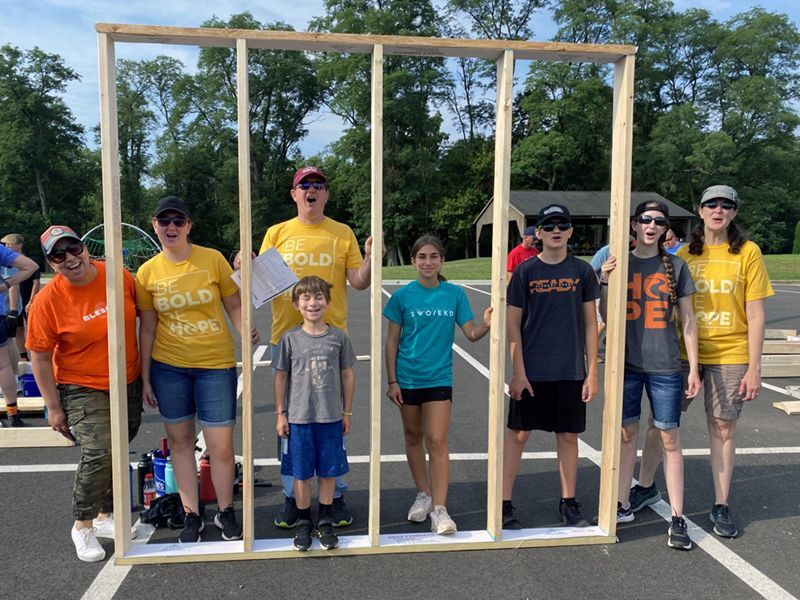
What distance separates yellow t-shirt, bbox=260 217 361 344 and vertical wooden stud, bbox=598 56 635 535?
167cm

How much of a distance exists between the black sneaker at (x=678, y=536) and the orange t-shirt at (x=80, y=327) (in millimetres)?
3456

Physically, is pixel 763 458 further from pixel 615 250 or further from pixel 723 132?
pixel 723 132

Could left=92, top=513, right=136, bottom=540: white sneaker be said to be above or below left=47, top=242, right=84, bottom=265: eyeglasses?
below

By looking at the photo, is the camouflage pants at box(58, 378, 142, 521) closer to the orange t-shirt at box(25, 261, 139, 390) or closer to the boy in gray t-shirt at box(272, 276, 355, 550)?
the orange t-shirt at box(25, 261, 139, 390)

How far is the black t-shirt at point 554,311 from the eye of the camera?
3717 millimetres

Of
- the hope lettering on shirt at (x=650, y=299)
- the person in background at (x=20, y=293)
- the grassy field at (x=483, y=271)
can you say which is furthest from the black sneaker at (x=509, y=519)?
the grassy field at (x=483, y=271)

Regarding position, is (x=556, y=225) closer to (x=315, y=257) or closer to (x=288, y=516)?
(x=315, y=257)

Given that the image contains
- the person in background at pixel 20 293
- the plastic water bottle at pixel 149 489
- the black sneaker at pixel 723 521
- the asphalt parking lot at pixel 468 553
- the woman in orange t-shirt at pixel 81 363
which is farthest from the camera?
the person in background at pixel 20 293

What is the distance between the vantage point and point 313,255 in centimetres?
380

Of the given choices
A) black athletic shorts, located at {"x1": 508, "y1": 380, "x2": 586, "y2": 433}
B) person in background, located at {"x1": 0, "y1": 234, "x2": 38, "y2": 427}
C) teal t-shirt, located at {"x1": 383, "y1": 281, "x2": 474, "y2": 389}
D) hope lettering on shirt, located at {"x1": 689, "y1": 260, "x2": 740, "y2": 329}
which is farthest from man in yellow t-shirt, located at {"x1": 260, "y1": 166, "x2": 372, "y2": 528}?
person in background, located at {"x1": 0, "y1": 234, "x2": 38, "y2": 427}

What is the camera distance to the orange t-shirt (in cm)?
340

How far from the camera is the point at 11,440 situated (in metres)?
5.15

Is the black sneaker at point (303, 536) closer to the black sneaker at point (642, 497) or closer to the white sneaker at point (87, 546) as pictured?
the white sneaker at point (87, 546)

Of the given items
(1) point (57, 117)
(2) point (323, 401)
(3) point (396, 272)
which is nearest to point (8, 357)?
(2) point (323, 401)
